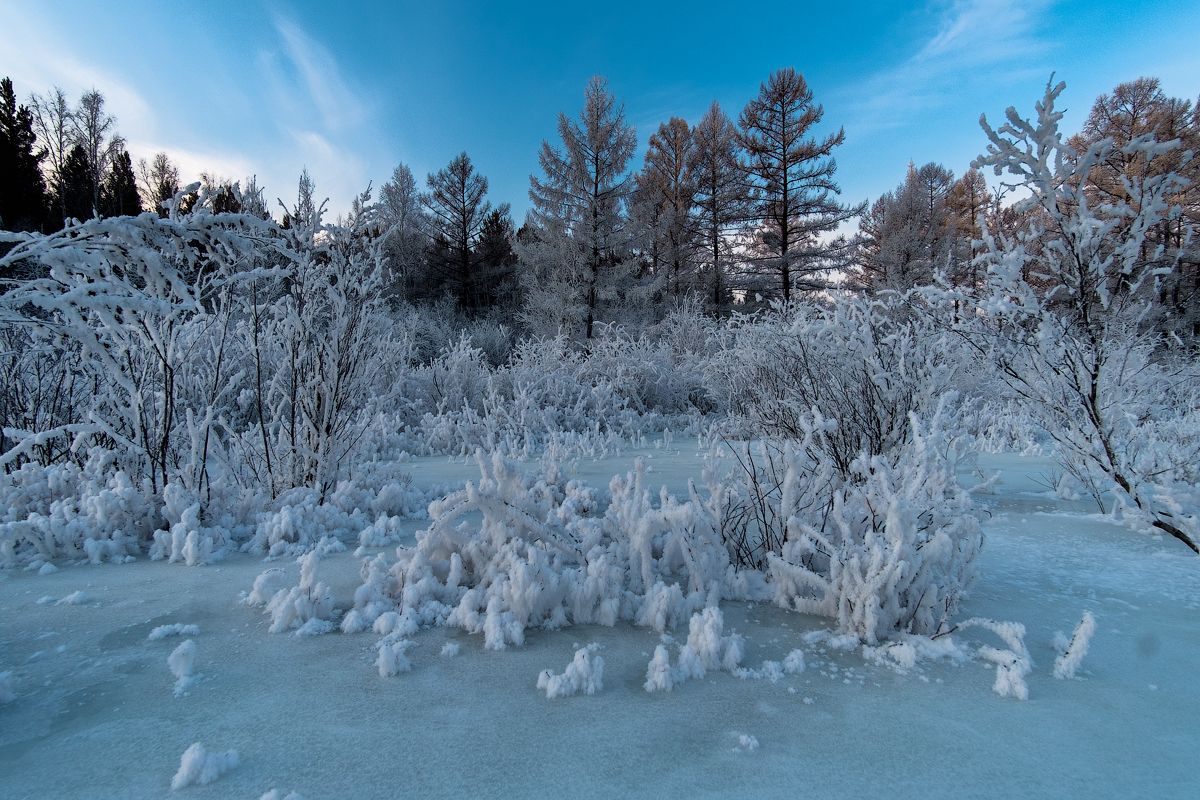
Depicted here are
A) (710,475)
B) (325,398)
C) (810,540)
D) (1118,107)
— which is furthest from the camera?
(1118,107)

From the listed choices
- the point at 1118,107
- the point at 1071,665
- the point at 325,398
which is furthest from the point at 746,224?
the point at 1071,665

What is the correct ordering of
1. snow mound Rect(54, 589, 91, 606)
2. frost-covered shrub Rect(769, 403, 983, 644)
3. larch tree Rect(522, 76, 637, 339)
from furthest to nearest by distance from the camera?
larch tree Rect(522, 76, 637, 339), snow mound Rect(54, 589, 91, 606), frost-covered shrub Rect(769, 403, 983, 644)

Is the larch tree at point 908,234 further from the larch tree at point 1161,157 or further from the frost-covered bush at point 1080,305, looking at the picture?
the frost-covered bush at point 1080,305

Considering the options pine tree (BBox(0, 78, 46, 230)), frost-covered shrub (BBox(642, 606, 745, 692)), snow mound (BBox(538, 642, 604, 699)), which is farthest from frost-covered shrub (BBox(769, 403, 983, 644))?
pine tree (BBox(0, 78, 46, 230))

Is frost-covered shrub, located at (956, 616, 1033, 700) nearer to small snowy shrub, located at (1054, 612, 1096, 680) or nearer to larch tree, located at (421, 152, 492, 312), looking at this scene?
small snowy shrub, located at (1054, 612, 1096, 680)

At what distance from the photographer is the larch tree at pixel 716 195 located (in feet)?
68.9

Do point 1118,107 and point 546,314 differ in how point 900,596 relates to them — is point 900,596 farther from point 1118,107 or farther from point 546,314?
point 1118,107

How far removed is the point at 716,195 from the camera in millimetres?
21672

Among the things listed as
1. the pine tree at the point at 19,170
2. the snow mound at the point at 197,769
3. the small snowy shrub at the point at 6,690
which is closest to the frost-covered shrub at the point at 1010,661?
the snow mound at the point at 197,769

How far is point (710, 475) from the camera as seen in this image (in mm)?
2723

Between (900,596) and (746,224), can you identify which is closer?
(900,596)

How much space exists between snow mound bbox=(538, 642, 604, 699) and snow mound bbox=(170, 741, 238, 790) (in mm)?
772

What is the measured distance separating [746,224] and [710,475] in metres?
20.4

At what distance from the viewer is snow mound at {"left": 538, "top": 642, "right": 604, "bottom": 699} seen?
1654mm
